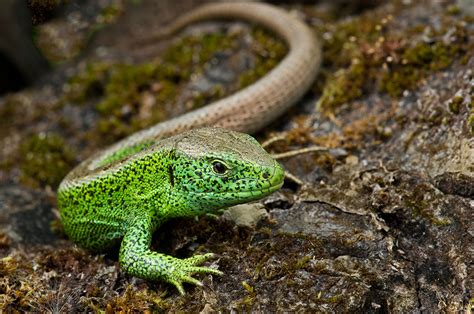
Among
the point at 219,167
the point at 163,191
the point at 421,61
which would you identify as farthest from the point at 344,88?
the point at 163,191

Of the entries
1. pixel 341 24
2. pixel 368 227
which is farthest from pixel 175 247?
pixel 341 24


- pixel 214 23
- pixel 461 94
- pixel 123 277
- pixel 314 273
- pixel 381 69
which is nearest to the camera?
pixel 314 273

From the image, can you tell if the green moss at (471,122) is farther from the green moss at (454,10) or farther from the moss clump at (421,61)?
the green moss at (454,10)

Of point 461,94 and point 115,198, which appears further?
point 461,94

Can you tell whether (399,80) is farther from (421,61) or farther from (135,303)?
→ (135,303)

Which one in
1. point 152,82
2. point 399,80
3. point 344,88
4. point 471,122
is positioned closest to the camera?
point 471,122

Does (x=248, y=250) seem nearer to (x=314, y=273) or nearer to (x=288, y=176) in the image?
(x=314, y=273)

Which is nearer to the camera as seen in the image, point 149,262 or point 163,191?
point 149,262

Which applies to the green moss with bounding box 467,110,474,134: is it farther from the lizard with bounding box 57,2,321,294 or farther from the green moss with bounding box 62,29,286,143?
the green moss with bounding box 62,29,286,143
